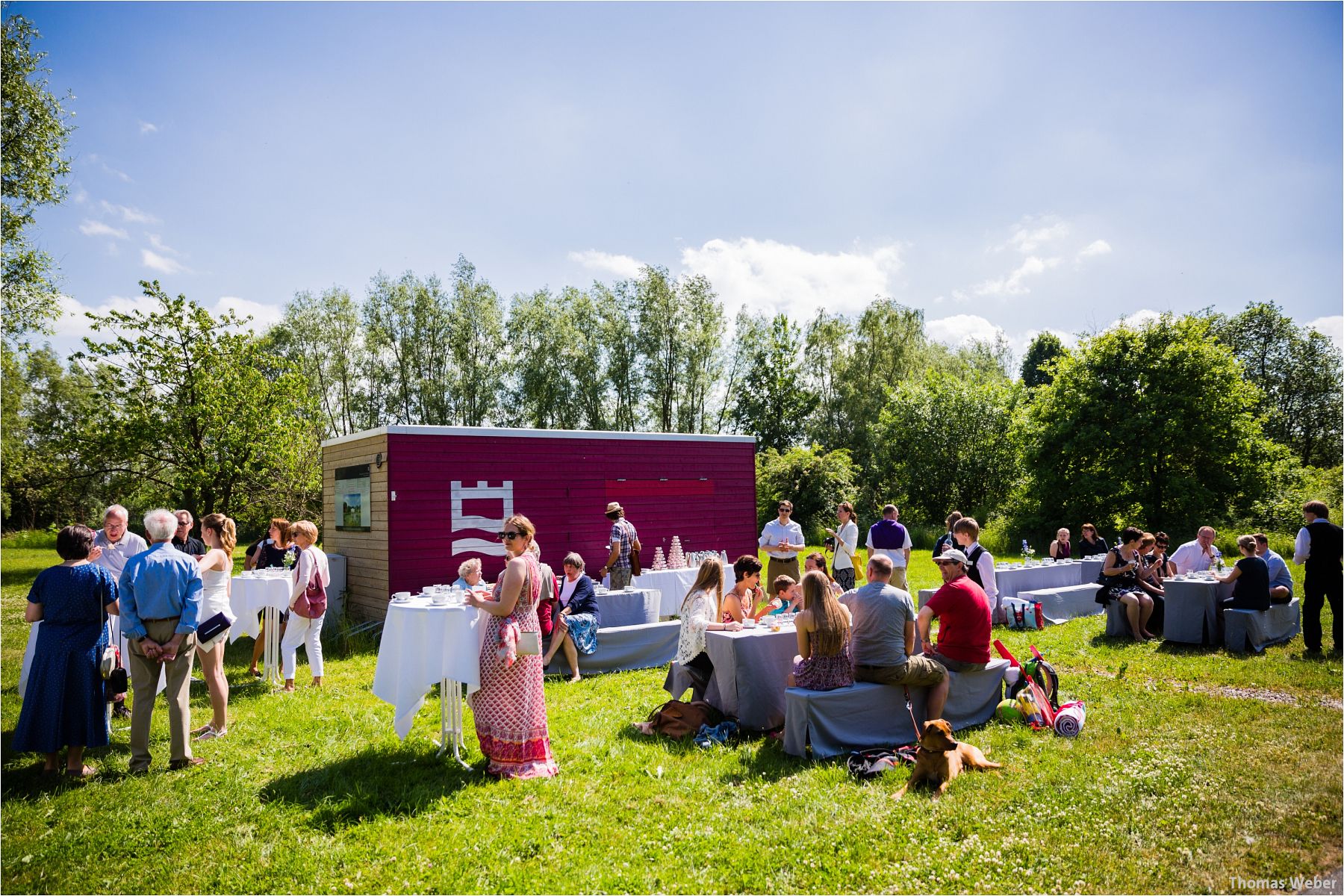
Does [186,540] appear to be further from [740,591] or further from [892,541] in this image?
[892,541]

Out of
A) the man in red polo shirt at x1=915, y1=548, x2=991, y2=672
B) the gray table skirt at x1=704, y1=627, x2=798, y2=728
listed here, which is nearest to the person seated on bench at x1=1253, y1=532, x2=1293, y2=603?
the man in red polo shirt at x1=915, y1=548, x2=991, y2=672

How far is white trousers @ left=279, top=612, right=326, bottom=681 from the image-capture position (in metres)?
7.09

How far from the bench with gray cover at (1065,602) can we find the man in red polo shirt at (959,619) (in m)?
5.02

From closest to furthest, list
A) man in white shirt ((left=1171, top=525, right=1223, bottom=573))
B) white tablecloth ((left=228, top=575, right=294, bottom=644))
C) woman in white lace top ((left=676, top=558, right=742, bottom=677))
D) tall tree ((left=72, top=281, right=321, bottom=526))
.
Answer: woman in white lace top ((left=676, top=558, right=742, bottom=677)), white tablecloth ((left=228, top=575, right=294, bottom=644)), man in white shirt ((left=1171, top=525, right=1223, bottom=573)), tall tree ((left=72, top=281, right=321, bottom=526))

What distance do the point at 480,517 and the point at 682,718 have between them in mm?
6187

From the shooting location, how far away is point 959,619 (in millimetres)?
5633

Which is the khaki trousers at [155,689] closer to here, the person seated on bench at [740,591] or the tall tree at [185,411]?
the person seated on bench at [740,591]

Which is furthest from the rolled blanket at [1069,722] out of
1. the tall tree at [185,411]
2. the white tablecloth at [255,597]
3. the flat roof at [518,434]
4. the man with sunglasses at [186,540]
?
the tall tree at [185,411]

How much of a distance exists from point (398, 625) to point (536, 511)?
20.4 ft

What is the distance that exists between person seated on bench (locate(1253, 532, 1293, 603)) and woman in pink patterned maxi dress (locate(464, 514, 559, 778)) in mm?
8134

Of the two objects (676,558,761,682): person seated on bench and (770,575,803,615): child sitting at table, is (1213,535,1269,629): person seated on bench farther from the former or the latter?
(676,558,761,682): person seated on bench

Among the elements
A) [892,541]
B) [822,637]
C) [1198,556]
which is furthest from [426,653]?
[1198,556]

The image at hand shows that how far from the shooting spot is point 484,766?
5004 millimetres

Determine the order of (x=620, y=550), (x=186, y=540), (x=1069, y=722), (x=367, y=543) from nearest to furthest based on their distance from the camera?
(x=1069, y=722)
(x=186, y=540)
(x=620, y=550)
(x=367, y=543)
